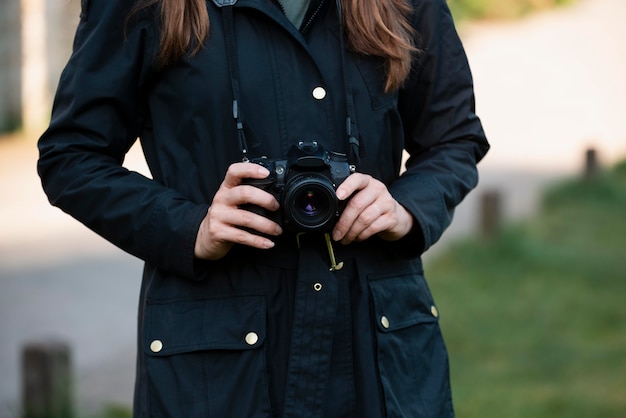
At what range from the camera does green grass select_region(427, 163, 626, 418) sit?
498 centimetres

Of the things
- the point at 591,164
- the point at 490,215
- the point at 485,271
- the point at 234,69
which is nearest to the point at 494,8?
the point at 591,164

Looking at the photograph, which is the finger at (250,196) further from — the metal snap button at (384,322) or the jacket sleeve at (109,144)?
the metal snap button at (384,322)

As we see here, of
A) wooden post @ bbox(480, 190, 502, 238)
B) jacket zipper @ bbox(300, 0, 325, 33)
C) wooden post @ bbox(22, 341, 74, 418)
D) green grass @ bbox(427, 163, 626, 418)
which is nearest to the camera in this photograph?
jacket zipper @ bbox(300, 0, 325, 33)

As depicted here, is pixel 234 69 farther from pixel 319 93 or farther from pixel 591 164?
pixel 591 164

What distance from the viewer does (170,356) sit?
6.82ft

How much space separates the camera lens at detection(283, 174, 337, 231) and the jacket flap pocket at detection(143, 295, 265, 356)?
0.21m

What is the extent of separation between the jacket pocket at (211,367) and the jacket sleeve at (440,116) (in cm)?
45

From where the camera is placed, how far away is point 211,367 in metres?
2.07

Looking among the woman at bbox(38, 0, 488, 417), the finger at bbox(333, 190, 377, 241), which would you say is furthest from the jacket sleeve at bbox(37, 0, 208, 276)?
the finger at bbox(333, 190, 377, 241)

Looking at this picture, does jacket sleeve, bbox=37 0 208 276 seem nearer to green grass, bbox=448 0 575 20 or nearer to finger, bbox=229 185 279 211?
finger, bbox=229 185 279 211

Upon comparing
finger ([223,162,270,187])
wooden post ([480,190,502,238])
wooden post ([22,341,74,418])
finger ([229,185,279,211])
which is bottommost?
wooden post ([22,341,74,418])

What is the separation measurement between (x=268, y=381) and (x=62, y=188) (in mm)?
542

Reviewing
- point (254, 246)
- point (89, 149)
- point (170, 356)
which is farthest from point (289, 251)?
point (89, 149)

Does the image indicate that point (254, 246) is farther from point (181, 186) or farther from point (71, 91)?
point (71, 91)
